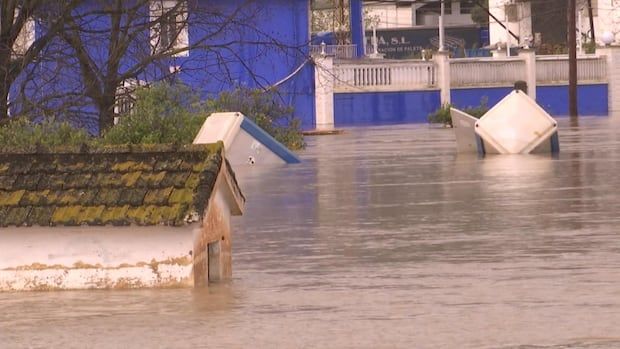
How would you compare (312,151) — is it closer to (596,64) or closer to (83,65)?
(83,65)

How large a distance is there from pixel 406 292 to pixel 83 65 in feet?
32.0

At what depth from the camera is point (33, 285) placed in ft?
35.8

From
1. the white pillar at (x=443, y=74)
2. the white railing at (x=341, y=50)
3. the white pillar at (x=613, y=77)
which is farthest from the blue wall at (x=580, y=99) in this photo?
the white railing at (x=341, y=50)

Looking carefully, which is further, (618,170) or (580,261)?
(618,170)

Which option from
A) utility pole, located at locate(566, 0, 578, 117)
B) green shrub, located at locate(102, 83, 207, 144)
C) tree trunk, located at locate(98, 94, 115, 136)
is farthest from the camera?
utility pole, located at locate(566, 0, 578, 117)

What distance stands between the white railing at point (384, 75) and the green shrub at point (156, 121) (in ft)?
85.0

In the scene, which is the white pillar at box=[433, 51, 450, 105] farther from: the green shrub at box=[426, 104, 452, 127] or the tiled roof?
the tiled roof

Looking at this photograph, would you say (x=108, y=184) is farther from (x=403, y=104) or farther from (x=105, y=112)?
(x=403, y=104)

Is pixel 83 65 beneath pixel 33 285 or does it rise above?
above

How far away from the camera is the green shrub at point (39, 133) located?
54.1 ft

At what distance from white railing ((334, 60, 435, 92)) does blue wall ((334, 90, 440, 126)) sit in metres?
0.24

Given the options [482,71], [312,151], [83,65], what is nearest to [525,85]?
[482,71]

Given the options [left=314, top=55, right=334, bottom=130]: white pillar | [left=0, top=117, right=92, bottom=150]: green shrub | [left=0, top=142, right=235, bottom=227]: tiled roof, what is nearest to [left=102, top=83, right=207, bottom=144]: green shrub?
[left=0, top=117, right=92, bottom=150]: green shrub

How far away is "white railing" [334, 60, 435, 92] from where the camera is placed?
51625 millimetres
